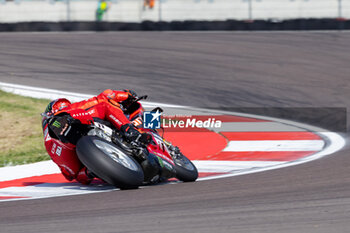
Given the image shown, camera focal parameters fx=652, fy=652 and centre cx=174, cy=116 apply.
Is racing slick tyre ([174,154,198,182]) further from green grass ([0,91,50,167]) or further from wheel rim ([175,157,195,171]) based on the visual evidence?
green grass ([0,91,50,167])

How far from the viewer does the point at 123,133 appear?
636 cm

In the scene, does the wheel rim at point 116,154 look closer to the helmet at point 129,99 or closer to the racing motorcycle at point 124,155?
the racing motorcycle at point 124,155

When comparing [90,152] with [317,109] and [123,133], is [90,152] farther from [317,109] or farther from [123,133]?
[317,109]

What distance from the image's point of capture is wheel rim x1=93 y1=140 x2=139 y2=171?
20.0 feet

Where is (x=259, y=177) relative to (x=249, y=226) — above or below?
below

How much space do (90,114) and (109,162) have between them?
59 cm

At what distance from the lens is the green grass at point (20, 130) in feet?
29.0

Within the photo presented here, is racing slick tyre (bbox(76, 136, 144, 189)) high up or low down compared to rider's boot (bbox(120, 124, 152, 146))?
down

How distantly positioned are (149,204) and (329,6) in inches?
773

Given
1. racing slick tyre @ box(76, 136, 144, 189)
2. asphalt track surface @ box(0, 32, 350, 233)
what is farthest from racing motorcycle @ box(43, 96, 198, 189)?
asphalt track surface @ box(0, 32, 350, 233)

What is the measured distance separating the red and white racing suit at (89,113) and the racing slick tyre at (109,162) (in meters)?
0.30

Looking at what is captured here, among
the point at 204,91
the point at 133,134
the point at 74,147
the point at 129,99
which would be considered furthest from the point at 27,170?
the point at 204,91

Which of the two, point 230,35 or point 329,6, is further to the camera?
point 329,6

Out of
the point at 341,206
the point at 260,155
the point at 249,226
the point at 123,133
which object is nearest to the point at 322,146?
the point at 260,155
